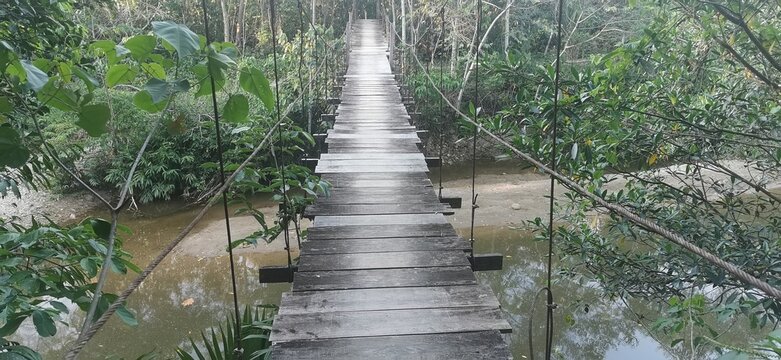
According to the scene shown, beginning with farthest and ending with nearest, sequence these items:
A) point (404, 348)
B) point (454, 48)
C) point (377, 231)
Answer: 1. point (454, 48)
2. point (377, 231)
3. point (404, 348)

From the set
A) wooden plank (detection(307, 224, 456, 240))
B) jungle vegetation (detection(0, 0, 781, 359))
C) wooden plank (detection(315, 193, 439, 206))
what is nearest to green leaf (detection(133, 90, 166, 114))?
jungle vegetation (detection(0, 0, 781, 359))

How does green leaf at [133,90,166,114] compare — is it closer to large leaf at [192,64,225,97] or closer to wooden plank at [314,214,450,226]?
large leaf at [192,64,225,97]

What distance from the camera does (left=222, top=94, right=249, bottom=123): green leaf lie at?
0.77 metres

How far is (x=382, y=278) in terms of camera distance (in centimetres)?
159

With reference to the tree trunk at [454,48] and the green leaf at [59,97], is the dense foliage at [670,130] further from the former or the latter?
the tree trunk at [454,48]

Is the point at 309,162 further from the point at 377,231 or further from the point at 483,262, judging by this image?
the point at 483,262

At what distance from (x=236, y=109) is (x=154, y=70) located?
137 millimetres

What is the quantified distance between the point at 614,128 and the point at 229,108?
4.66 ft

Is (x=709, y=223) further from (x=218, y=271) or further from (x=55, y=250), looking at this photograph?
(x=218, y=271)

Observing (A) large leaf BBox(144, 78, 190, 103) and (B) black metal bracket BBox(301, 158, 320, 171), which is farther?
(B) black metal bracket BBox(301, 158, 320, 171)

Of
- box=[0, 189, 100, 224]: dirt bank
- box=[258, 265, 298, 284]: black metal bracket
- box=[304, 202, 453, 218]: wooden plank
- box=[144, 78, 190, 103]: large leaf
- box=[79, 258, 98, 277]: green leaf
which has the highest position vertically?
box=[144, 78, 190, 103]: large leaf

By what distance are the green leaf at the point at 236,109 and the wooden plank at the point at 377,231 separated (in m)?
1.13

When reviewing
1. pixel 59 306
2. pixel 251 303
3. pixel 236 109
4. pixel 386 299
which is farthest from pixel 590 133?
pixel 251 303

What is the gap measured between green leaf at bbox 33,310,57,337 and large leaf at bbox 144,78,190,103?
1.58 ft
